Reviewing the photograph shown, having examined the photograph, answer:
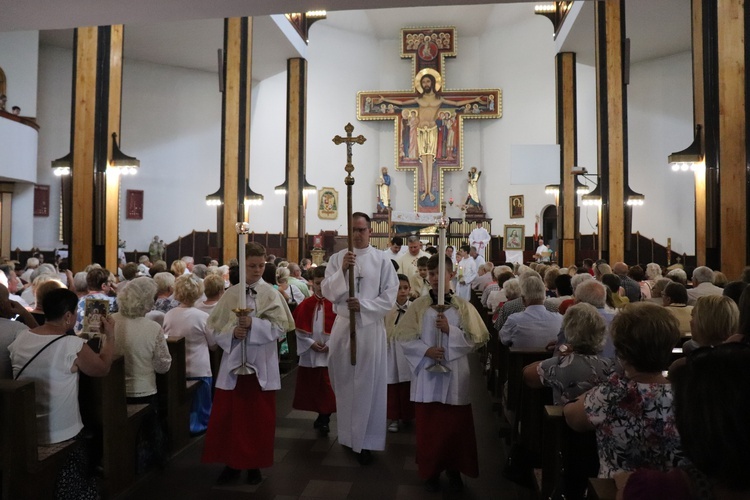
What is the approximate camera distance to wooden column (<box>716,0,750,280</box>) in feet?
24.0

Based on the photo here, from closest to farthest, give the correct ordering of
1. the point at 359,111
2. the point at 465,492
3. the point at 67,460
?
the point at 67,460, the point at 465,492, the point at 359,111

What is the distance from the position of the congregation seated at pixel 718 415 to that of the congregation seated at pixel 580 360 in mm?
1359

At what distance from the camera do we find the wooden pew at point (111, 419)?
3.35 m

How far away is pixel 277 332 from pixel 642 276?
19.0 feet

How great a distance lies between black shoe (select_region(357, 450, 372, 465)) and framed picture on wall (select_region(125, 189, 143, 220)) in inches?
613

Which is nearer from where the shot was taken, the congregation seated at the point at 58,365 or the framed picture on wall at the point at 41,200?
the congregation seated at the point at 58,365

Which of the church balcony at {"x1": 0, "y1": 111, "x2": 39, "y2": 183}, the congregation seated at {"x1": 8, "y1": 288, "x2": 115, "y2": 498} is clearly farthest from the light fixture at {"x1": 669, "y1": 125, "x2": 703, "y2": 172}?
the church balcony at {"x1": 0, "y1": 111, "x2": 39, "y2": 183}

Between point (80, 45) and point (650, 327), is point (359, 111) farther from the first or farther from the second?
point (650, 327)

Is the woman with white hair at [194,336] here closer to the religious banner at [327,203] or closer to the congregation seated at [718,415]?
the congregation seated at [718,415]

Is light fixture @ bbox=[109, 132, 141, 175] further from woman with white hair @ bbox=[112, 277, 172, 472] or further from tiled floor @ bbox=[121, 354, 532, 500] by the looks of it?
woman with white hair @ bbox=[112, 277, 172, 472]

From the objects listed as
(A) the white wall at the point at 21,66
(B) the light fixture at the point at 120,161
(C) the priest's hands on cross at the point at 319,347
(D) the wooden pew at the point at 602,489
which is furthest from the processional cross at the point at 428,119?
(D) the wooden pew at the point at 602,489

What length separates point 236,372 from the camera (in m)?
3.70

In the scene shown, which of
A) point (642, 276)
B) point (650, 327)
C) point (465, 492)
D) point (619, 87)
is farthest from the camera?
point (619, 87)

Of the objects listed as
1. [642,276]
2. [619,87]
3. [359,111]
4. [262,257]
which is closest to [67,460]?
[262,257]
